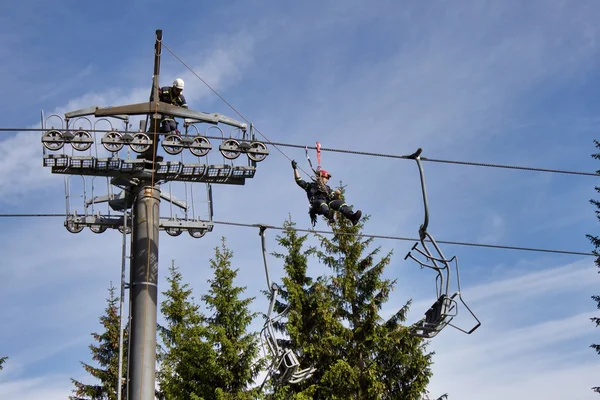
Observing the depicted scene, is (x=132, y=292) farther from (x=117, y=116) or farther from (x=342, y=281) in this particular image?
(x=342, y=281)

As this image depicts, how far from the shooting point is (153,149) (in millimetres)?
14930

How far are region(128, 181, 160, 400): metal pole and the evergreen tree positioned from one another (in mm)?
8141

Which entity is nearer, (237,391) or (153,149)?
(153,149)

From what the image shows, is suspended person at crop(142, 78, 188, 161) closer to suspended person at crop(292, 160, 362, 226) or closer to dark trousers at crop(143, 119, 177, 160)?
dark trousers at crop(143, 119, 177, 160)

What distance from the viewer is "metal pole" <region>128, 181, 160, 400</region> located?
13961 millimetres

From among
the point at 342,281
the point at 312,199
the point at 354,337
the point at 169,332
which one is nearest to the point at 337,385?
the point at 354,337

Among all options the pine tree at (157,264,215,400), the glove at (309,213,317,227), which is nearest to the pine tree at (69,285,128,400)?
the pine tree at (157,264,215,400)

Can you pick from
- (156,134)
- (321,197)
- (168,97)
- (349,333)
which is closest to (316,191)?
(321,197)

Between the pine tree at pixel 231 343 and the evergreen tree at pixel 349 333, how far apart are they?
1.11m

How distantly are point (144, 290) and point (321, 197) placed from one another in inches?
143

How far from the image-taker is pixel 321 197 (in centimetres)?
1471

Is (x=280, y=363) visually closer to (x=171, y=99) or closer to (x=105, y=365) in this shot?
(x=171, y=99)

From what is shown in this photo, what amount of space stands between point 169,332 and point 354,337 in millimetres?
6666

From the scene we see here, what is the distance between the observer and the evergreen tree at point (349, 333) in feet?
72.3
